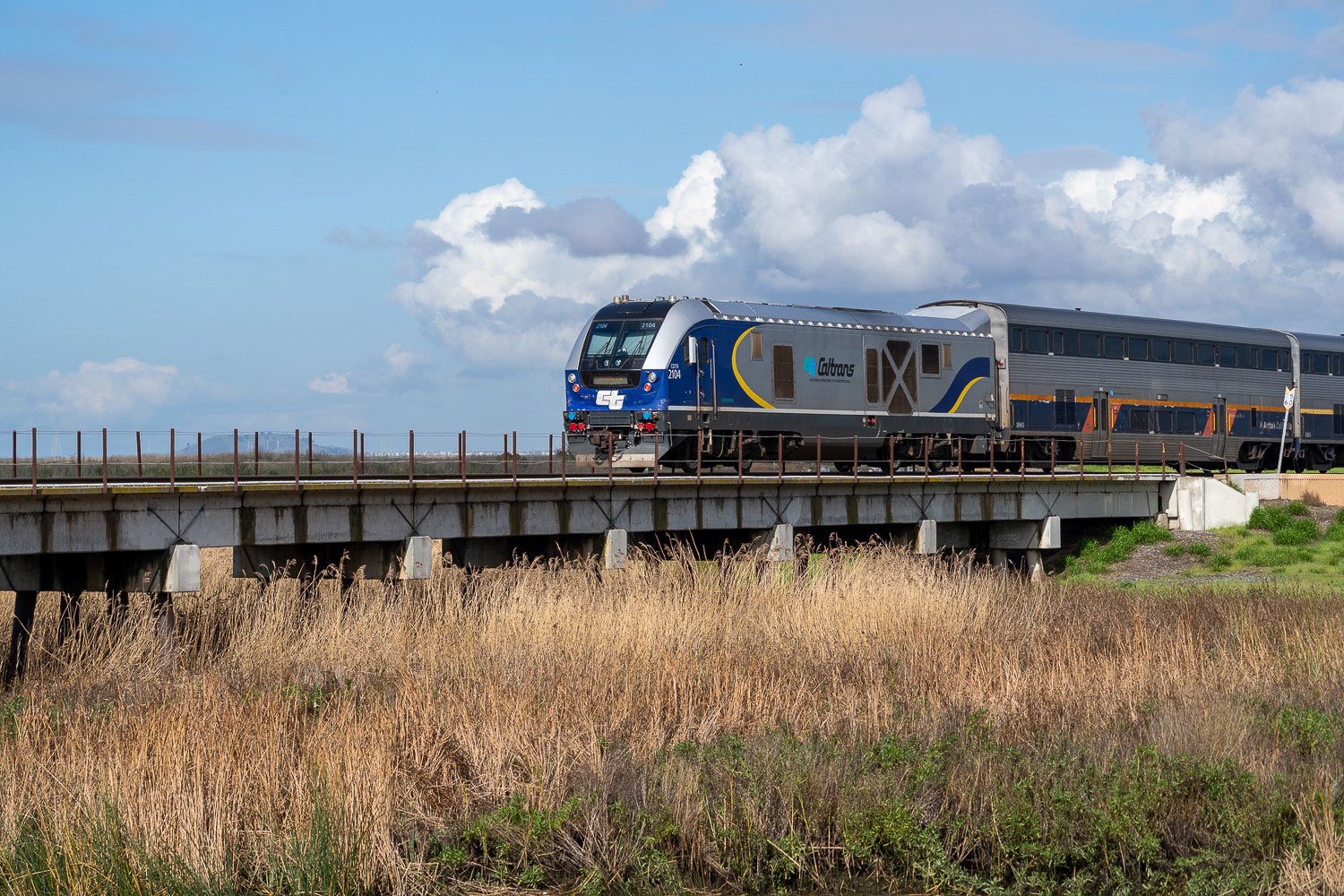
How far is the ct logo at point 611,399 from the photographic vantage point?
26.9 metres

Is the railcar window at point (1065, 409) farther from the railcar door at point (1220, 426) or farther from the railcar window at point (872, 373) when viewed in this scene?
the railcar window at point (872, 373)

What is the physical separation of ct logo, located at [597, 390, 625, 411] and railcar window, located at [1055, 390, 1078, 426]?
13.1 meters

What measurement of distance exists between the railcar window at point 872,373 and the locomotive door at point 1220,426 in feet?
44.0

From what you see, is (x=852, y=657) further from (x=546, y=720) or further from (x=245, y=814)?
(x=245, y=814)

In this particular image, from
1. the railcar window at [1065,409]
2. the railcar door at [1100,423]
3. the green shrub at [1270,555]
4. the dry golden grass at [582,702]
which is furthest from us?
the railcar door at [1100,423]

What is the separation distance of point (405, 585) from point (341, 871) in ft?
35.8

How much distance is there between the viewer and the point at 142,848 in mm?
8914

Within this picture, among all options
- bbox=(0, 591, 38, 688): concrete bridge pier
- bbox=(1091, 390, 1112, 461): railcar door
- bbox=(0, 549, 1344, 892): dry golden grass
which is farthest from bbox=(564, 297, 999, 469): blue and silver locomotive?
bbox=(0, 591, 38, 688): concrete bridge pier

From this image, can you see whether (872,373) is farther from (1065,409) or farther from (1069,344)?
(1069,344)

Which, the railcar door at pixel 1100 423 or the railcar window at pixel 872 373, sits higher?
the railcar window at pixel 872 373

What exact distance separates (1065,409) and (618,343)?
43.6 ft

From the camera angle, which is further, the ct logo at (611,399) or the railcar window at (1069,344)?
the railcar window at (1069,344)

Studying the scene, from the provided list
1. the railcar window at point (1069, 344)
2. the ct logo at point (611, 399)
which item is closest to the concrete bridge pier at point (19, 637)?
the ct logo at point (611, 399)

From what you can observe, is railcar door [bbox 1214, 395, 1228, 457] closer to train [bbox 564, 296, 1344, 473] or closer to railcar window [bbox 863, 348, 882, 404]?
train [bbox 564, 296, 1344, 473]
